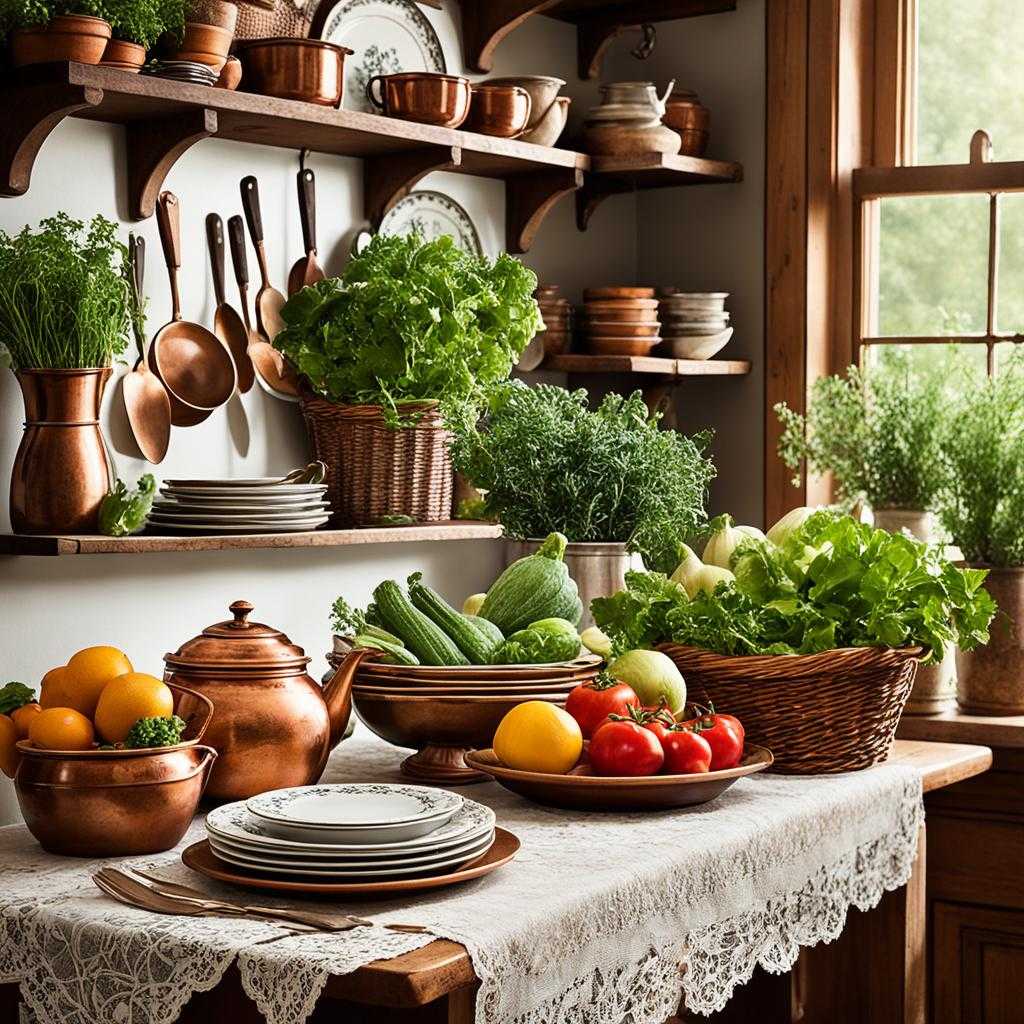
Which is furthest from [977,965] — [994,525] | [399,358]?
[399,358]

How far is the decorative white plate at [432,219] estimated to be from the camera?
2906 mm

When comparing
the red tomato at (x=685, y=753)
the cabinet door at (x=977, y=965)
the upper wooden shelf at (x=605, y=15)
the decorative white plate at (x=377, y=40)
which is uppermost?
the upper wooden shelf at (x=605, y=15)

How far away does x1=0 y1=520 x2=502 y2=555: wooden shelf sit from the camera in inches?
84.6

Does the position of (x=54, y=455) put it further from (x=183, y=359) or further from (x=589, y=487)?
(x=589, y=487)

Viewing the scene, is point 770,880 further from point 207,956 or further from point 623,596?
point 207,956

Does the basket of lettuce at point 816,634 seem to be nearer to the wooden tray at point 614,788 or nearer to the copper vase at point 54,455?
the wooden tray at point 614,788

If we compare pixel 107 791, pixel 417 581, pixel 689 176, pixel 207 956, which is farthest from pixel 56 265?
pixel 689 176

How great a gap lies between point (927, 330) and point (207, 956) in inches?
90.0

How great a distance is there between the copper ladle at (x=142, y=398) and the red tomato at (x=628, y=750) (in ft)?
3.12

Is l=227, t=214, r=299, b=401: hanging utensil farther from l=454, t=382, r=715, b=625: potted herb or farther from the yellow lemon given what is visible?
the yellow lemon

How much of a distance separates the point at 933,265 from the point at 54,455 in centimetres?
187

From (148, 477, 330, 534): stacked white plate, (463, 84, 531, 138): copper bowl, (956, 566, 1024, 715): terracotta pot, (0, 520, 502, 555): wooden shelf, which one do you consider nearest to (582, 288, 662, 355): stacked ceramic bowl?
(463, 84, 531, 138): copper bowl

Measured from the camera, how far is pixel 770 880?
186 centimetres

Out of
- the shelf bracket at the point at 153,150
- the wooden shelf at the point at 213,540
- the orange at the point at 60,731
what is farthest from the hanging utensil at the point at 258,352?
the orange at the point at 60,731
